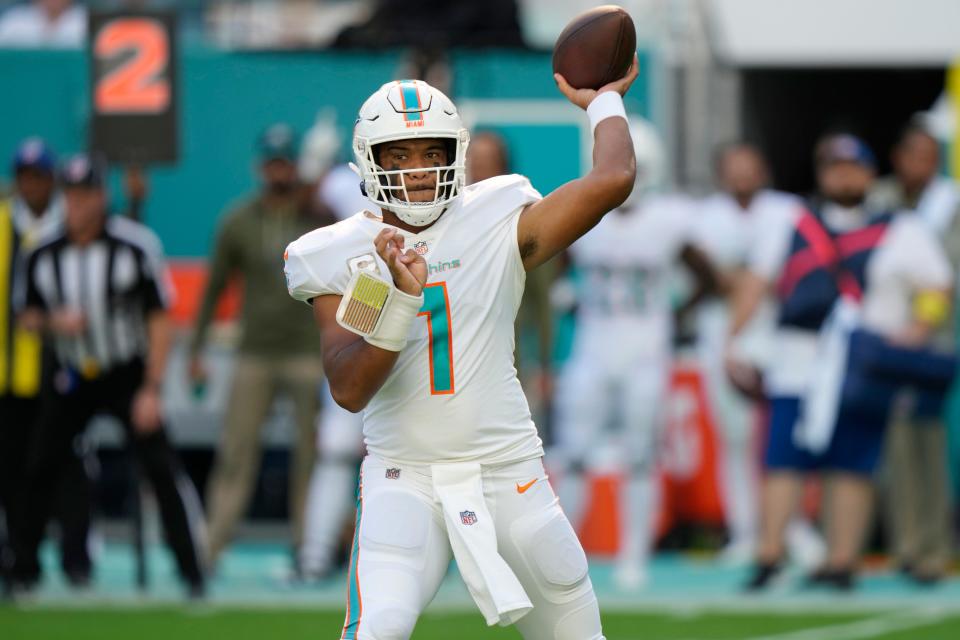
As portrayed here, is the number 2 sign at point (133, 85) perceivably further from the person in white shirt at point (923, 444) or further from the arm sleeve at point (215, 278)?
the person in white shirt at point (923, 444)

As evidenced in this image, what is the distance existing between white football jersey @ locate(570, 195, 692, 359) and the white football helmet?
4.89 meters

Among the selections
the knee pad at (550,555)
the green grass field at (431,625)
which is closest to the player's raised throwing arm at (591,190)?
the knee pad at (550,555)

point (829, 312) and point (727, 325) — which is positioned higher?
point (829, 312)

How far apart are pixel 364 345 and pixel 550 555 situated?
0.69 meters

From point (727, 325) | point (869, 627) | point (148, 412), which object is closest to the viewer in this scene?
point (869, 627)

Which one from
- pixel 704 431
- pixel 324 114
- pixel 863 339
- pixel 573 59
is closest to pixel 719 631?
pixel 863 339

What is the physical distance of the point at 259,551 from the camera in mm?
10898

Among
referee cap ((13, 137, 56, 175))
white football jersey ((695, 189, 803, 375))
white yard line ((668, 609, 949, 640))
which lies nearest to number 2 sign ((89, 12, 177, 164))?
referee cap ((13, 137, 56, 175))

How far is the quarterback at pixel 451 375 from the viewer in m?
4.52

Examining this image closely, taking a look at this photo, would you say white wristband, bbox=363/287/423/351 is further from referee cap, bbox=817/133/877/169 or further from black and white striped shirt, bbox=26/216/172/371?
referee cap, bbox=817/133/877/169

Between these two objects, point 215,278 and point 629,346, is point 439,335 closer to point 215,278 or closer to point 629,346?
point 629,346

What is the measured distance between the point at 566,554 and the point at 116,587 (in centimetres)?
522

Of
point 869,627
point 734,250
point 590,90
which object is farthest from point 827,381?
point 590,90

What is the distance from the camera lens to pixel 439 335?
15.2 feet
